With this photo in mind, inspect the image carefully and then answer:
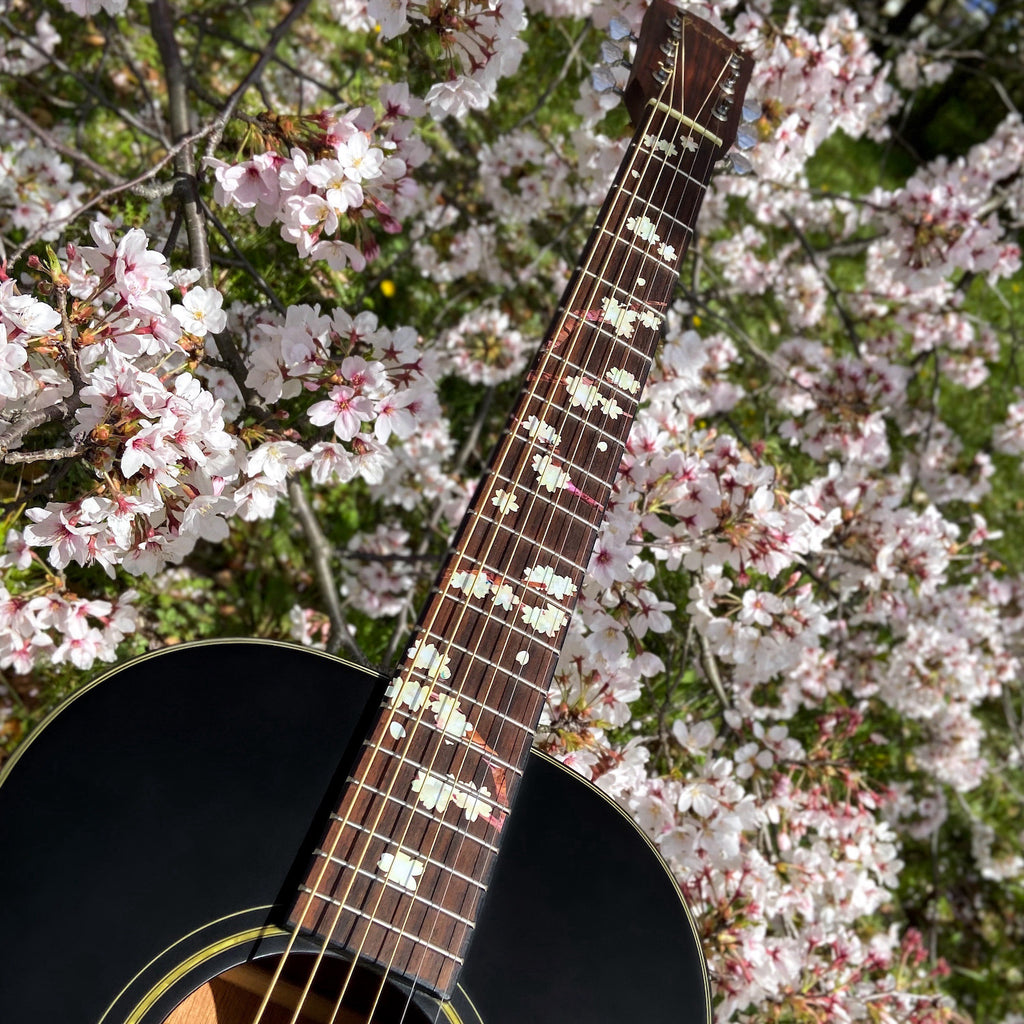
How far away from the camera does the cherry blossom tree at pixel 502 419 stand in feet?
4.05

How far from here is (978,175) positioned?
Answer: 9.53 feet

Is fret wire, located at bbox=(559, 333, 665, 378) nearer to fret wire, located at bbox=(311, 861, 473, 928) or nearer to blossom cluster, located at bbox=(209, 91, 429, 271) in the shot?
blossom cluster, located at bbox=(209, 91, 429, 271)

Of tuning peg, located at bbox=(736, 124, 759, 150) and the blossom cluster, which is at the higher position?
tuning peg, located at bbox=(736, 124, 759, 150)

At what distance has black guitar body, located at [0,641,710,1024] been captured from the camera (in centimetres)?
80

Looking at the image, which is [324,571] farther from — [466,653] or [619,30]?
[619,30]

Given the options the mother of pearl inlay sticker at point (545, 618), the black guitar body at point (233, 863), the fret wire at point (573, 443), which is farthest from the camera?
the mother of pearl inlay sticker at point (545, 618)

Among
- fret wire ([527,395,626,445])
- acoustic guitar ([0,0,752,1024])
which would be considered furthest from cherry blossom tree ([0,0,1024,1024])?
fret wire ([527,395,626,445])

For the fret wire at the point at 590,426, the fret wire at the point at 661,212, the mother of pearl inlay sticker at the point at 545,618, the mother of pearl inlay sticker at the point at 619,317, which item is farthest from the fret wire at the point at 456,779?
the fret wire at the point at 661,212

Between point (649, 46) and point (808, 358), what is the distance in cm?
175

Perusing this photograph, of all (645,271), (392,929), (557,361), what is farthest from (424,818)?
(645,271)

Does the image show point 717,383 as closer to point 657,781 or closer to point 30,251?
point 657,781

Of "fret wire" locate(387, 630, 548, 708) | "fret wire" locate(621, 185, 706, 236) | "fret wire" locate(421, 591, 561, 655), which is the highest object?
"fret wire" locate(621, 185, 706, 236)

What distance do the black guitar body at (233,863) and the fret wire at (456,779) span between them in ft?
0.12

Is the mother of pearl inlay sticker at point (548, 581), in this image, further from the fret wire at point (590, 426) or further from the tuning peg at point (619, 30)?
the tuning peg at point (619, 30)
